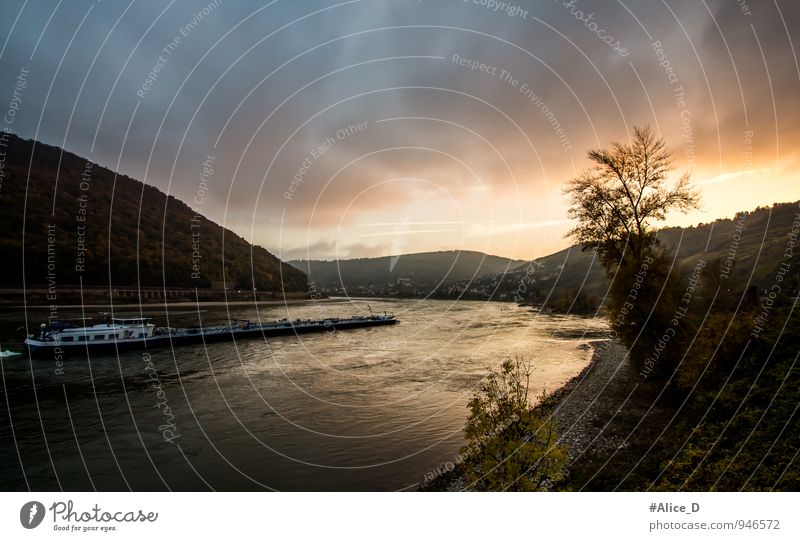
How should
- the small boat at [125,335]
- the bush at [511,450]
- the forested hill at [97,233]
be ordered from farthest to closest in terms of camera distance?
1. the forested hill at [97,233]
2. the small boat at [125,335]
3. the bush at [511,450]

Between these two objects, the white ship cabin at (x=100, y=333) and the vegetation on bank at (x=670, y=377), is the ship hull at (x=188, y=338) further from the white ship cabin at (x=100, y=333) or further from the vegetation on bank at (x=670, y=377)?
the vegetation on bank at (x=670, y=377)

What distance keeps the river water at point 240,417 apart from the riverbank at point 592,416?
152 centimetres

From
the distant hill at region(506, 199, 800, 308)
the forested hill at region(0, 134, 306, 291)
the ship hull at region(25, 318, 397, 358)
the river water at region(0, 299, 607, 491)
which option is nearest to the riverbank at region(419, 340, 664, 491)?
the river water at region(0, 299, 607, 491)

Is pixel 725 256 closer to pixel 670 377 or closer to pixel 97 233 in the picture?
pixel 670 377

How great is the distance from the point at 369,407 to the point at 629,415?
12.5 metres

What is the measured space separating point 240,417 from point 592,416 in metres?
16.8

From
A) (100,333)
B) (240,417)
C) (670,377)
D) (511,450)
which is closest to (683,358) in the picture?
(670,377)

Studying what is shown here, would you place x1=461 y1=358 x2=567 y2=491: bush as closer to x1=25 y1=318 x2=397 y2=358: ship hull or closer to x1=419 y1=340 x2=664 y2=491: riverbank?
x1=419 y1=340 x2=664 y2=491: riverbank

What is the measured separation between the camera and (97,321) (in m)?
49.7

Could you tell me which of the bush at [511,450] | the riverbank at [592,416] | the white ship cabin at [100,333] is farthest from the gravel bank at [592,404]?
the white ship cabin at [100,333]

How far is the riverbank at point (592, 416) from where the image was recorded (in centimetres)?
1127

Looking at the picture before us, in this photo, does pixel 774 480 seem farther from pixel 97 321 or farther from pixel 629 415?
pixel 97 321
